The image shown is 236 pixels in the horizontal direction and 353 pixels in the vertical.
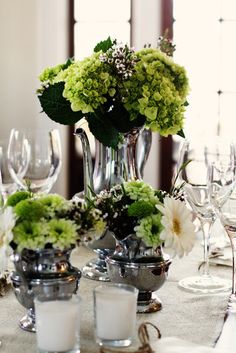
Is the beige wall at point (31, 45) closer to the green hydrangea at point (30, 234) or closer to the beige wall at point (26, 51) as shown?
the beige wall at point (26, 51)

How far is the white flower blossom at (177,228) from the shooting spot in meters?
1.13

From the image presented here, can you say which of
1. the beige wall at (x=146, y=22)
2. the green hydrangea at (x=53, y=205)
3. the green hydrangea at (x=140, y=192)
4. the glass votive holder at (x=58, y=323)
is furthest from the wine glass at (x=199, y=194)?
the beige wall at (x=146, y=22)

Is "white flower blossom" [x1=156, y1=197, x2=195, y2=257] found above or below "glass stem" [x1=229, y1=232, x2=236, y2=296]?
above

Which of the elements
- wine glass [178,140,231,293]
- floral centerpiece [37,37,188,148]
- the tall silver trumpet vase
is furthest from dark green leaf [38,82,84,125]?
the tall silver trumpet vase

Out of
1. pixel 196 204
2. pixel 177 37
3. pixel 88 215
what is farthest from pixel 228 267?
pixel 177 37

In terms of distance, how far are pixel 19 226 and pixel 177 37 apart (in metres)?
2.73

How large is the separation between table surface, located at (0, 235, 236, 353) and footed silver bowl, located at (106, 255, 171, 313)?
34 millimetres

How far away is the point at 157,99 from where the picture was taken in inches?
54.6

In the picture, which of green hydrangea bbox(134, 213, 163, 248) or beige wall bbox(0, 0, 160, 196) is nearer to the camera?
green hydrangea bbox(134, 213, 163, 248)

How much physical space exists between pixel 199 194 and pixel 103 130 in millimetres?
224

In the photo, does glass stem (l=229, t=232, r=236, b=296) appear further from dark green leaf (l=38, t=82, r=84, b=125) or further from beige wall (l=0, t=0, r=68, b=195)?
beige wall (l=0, t=0, r=68, b=195)

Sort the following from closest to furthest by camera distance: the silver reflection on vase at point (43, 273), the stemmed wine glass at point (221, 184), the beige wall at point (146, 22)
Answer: the silver reflection on vase at point (43, 273), the stemmed wine glass at point (221, 184), the beige wall at point (146, 22)

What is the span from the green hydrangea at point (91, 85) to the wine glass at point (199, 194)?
18cm

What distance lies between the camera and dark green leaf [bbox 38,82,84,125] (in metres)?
1.48
